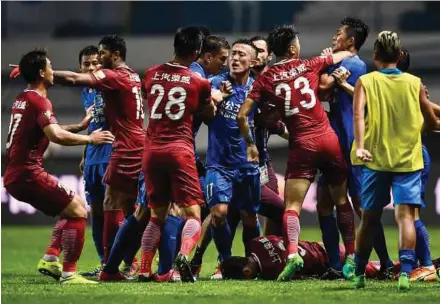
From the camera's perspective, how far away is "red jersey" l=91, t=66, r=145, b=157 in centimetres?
989

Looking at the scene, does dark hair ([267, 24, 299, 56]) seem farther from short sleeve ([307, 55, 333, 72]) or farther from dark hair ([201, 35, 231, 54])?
dark hair ([201, 35, 231, 54])

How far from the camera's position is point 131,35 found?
2023 cm

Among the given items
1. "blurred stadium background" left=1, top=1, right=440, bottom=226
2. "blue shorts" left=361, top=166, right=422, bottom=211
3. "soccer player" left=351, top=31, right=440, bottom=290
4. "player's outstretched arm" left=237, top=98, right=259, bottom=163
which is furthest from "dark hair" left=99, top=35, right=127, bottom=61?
"blurred stadium background" left=1, top=1, right=440, bottom=226

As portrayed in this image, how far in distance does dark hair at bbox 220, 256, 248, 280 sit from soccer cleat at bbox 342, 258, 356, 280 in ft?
2.50

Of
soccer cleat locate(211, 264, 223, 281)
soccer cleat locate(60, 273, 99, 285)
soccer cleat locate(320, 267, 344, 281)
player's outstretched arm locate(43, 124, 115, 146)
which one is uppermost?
player's outstretched arm locate(43, 124, 115, 146)

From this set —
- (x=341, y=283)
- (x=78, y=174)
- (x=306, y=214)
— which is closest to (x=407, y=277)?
(x=341, y=283)

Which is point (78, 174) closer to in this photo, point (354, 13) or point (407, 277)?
point (354, 13)

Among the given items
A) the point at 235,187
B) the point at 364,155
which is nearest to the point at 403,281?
the point at 364,155

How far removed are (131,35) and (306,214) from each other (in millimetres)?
4358

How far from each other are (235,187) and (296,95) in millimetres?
1004

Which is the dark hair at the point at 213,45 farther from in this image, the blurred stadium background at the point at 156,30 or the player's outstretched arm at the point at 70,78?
the blurred stadium background at the point at 156,30

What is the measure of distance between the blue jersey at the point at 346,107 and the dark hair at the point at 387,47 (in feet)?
3.91

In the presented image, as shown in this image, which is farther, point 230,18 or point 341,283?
point 230,18

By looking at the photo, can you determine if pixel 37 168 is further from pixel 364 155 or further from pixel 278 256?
pixel 364 155
